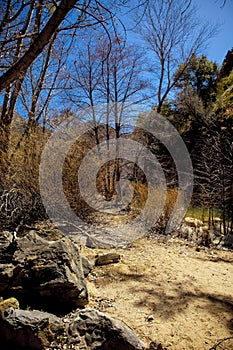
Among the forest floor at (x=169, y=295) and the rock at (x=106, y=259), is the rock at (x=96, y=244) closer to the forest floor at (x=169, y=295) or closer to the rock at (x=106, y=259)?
the forest floor at (x=169, y=295)

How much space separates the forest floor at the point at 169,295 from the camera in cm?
177

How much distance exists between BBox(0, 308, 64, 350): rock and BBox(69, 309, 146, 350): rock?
0.18m

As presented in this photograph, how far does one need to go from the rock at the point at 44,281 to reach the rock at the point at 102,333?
0.31 metres

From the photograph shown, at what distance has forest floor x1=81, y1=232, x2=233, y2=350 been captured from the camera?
177cm

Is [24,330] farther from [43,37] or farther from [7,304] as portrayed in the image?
[43,37]

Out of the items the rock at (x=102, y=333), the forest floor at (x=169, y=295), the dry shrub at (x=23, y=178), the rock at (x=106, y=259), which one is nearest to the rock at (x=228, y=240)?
the forest floor at (x=169, y=295)

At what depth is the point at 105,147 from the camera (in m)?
8.00

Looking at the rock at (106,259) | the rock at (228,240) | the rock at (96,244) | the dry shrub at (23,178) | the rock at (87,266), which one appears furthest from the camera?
the rock at (228,240)

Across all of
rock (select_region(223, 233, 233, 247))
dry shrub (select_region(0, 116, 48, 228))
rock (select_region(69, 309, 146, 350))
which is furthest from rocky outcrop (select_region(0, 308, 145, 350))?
rock (select_region(223, 233, 233, 247))

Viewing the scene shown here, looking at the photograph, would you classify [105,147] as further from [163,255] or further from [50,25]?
[50,25]

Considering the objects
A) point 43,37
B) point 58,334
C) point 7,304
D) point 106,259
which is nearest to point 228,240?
point 106,259

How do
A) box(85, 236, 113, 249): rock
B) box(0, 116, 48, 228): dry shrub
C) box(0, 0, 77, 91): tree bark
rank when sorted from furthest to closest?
box(0, 116, 48, 228): dry shrub, box(85, 236, 113, 249): rock, box(0, 0, 77, 91): tree bark

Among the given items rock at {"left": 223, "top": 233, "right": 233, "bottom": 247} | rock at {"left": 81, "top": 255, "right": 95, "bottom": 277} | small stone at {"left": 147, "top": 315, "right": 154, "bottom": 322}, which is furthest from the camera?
rock at {"left": 223, "top": 233, "right": 233, "bottom": 247}

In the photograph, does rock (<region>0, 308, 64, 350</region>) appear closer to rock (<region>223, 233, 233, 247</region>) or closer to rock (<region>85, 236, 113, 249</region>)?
rock (<region>85, 236, 113, 249</region>)
